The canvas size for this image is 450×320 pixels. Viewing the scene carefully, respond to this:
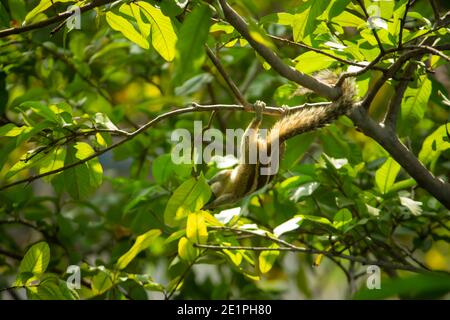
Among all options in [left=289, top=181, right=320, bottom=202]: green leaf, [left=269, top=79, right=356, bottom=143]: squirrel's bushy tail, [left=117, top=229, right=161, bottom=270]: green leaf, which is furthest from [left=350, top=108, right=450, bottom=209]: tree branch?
[left=117, top=229, right=161, bottom=270]: green leaf

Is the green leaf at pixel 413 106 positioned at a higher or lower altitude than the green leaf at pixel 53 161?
higher

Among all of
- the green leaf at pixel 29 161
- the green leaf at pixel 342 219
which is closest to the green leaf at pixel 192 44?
the green leaf at pixel 29 161

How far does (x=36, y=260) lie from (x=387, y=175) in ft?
2.63

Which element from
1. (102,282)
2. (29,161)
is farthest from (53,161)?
(102,282)

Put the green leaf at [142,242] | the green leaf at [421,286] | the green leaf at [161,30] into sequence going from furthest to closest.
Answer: the green leaf at [142,242] < the green leaf at [161,30] < the green leaf at [421,286]

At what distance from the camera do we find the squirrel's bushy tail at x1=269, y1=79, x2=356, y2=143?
121cm

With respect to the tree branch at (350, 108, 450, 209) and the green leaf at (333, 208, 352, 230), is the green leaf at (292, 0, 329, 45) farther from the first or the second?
the green leaf at (333, 208, 352, 230)

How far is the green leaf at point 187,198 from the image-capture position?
1249mm

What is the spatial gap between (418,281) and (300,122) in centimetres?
90

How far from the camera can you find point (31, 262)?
1.31m

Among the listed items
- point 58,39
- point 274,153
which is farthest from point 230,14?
point 58,39

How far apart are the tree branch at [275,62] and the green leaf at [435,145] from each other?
297 mm

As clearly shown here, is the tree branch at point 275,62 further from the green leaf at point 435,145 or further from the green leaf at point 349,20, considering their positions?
the green leaf at point 435,145

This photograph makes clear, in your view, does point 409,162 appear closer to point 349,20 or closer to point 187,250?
point 349,20
